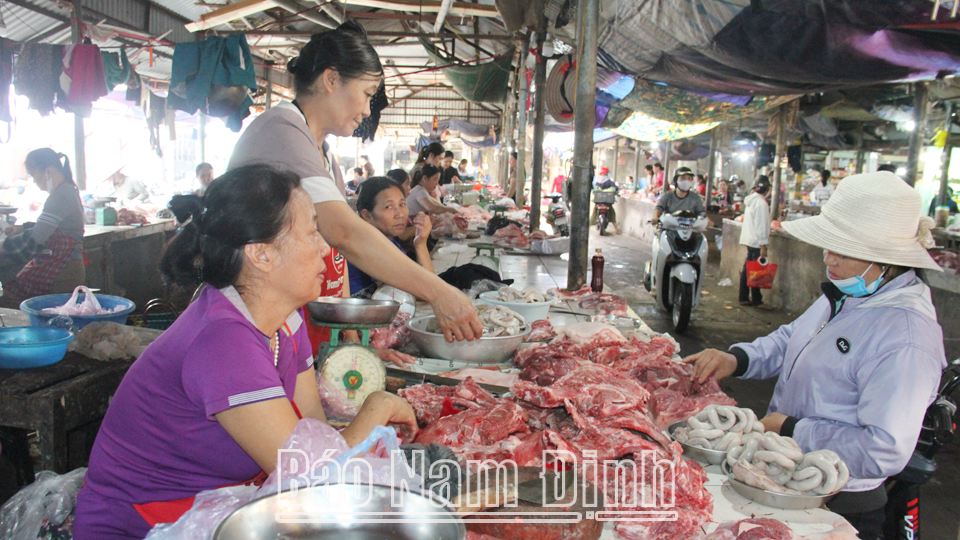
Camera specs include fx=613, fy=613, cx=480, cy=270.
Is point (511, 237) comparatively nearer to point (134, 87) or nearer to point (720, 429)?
point (720, 429)

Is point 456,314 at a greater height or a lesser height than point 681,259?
greater

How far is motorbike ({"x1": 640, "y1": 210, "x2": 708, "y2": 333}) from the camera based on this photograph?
817 cm

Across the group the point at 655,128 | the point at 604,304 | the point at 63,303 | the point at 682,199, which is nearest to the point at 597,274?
the point at 604,304

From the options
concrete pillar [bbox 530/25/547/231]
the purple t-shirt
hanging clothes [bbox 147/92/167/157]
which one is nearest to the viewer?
the purple t-shirt

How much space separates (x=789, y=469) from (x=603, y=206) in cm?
1922

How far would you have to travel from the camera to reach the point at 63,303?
3.75 meters

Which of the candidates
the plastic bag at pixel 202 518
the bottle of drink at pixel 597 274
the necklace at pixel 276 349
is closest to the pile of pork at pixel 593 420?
the necklace at pixel 276 349

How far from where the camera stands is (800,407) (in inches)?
98.1

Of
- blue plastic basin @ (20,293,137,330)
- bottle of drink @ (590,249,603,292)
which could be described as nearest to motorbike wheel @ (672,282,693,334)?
bottle of drink @ (590,249,603,292)

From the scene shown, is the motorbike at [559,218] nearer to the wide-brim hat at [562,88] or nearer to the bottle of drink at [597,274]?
the wide-brim hat at [562,88]

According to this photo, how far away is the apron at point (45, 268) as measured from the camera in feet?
18.7

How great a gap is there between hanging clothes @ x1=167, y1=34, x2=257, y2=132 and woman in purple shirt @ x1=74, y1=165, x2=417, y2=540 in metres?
7.23

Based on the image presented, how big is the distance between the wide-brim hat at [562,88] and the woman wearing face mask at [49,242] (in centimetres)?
595

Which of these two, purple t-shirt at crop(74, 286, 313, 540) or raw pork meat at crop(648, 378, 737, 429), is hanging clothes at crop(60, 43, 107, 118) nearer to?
purple t-shirt at crop(74, 286, 313, 540)
